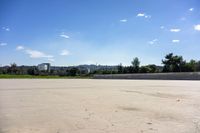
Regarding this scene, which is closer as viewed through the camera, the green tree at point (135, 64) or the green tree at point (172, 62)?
the green tree at point (172, 62)

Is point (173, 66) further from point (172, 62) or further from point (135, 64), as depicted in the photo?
point (135, 64)

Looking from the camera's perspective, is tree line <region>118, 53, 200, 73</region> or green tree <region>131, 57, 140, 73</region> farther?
green tree <region>131, 57, 140, 73</region>

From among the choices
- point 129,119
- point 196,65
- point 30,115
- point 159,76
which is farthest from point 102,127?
point 196,65

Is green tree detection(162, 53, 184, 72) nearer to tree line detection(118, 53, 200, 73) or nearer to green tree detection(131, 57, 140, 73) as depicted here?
tree line detection(118, 53, 200, 73)

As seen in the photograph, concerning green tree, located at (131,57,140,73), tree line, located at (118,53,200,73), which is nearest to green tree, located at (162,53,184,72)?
tree line, located at (118,53,200,73)

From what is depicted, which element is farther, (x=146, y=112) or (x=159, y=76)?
(x=159, y=76)

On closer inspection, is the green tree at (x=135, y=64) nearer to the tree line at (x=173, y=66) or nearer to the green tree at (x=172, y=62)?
the tree line at (x=173, y=66)

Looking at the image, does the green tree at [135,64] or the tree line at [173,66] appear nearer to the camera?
the tree line at [173,66]

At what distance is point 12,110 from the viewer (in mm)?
7559

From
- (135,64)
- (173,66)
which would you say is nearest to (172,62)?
(173,66)

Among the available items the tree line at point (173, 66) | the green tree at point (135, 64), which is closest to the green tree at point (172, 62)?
the tree line at point (173, 66)

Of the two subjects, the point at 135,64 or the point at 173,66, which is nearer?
the point at 173,66

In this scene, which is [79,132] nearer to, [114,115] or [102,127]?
[102,127]

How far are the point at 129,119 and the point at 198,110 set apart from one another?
2244 millimetres
